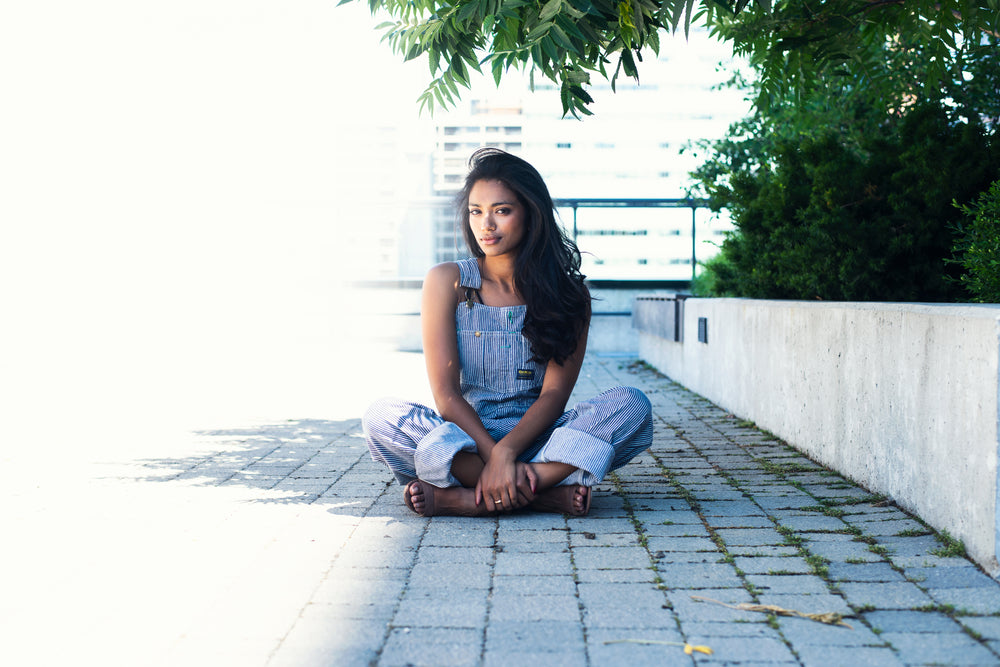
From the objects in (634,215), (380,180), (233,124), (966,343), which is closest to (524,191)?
(966,343)

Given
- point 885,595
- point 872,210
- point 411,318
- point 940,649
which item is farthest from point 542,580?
point 411,318

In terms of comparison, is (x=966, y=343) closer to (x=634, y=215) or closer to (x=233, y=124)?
(x=634, y=215)

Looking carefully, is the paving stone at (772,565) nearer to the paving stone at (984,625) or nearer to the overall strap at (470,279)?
the paving stone at (984,625)

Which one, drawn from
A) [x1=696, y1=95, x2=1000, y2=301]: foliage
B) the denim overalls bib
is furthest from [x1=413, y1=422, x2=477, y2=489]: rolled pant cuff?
[x1=696, y1=95, x2=1000, y2=301]: foliage

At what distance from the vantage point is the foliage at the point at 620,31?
2.74 meters

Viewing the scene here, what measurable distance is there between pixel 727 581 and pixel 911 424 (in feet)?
3.99

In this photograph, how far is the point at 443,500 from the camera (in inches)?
139

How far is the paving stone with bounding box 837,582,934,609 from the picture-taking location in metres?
2.48

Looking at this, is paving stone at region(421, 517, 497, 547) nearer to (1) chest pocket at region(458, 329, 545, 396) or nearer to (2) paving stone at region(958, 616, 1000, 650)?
(1) chest pocket at region(458, 329, 545, 396)

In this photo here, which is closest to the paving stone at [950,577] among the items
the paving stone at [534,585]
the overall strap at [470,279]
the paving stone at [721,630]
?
the paving stone at [721,630]

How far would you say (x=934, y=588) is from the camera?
261cm

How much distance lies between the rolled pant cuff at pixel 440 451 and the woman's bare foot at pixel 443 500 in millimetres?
28

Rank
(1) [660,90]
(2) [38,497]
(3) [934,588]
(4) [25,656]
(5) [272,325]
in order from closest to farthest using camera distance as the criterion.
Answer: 1. (4) [25,656]
2. (3) [934,588]
3. (2) [38,497]
4. (5) [272,325]
5. (1) [660,90]

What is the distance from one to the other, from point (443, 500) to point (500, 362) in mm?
596
